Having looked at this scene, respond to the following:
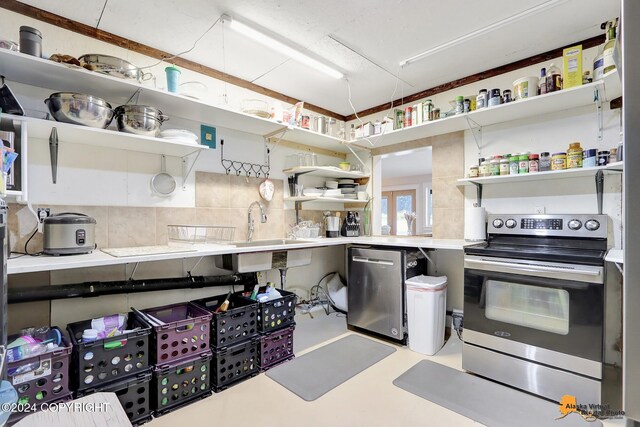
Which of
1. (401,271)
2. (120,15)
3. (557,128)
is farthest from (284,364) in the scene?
(557,128)

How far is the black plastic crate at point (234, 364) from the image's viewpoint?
1.96m

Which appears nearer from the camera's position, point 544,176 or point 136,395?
point 136,395

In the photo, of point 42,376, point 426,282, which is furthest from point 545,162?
point 42,376

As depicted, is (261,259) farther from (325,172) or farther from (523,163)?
(523,163)

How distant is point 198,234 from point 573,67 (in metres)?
3.00

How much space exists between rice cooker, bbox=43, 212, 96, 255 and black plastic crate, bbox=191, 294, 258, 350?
0.87 meters

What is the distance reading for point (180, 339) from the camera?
182 centimetres

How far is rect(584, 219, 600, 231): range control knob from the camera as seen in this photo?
6.70 feet

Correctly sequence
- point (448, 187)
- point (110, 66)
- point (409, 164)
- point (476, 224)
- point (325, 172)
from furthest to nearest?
1. point (409, 164)
2. point (325, 172)
3. point (448, 187)
4. point (476, 224)
5. point (110, 66)

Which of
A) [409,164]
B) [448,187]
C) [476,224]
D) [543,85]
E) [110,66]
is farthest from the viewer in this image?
[409,164]

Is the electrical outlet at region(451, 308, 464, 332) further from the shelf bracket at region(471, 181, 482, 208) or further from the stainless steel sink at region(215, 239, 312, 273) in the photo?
the stainless steel sink at region(215, 239, 312, 273)

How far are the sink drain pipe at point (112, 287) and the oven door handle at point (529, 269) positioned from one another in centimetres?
204

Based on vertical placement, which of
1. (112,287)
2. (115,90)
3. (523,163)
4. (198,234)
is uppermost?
(115,90)

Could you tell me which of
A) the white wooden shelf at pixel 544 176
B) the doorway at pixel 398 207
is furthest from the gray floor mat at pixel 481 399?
the doorway at pixel 398 207
